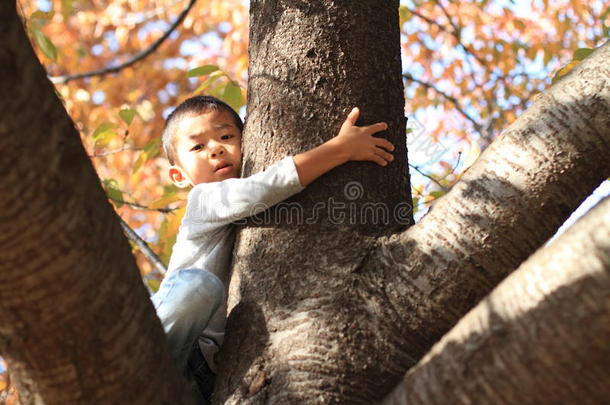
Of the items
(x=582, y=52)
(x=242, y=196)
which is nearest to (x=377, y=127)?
(x=242, y=196)

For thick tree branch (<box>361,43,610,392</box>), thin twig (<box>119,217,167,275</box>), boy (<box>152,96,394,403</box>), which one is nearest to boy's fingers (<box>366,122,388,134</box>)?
boy (<box>152,96,394,403</box>)

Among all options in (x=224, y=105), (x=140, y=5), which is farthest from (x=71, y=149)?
(x=140, y=5)

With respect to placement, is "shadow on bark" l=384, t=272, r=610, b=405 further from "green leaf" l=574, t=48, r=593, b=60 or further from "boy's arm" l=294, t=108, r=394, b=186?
"green leaf" l=574, t=48, r=593, b=60

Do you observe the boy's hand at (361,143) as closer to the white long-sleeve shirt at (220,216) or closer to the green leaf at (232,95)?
the white long-sleeve shirt at (220,216)

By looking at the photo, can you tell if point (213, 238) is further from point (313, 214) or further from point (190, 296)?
point (313, 214)

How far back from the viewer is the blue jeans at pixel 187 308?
1.96m

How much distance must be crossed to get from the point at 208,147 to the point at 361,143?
97cm

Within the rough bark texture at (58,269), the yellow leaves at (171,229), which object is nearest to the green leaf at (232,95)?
the yellow leaves at (171,229)

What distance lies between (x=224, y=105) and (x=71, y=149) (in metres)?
1.70

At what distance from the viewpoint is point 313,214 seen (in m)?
1.89

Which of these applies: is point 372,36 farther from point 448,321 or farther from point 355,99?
point 448,321

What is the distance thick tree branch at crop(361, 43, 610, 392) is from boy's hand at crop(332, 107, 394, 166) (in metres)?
0.32

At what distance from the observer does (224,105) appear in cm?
288

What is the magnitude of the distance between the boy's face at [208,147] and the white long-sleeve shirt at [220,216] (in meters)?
0.31
